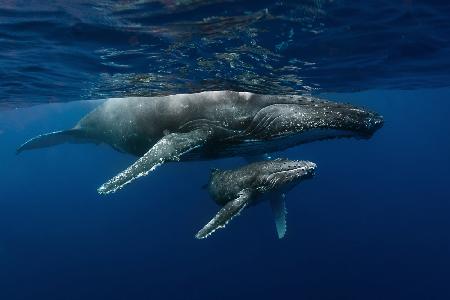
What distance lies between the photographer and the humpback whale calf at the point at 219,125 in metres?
8.15

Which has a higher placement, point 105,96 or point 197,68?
point 197,68

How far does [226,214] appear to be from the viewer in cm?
787

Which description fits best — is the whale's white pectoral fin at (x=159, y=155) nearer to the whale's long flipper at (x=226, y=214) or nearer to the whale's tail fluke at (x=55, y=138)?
the whale's long flipper at (x=226, y=214)

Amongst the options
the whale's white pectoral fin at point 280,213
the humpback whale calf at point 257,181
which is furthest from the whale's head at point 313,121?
the whale's white pectoral fin at point 280,213

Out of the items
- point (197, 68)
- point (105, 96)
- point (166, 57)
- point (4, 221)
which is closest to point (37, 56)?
point (166, 57)

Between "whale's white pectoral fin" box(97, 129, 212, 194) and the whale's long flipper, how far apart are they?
160cm

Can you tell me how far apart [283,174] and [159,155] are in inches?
106

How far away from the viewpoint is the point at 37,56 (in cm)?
1453

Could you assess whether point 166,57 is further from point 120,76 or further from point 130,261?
point 130,261

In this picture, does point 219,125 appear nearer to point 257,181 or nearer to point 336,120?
point 257,181

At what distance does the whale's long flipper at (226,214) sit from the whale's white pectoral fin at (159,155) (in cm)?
160

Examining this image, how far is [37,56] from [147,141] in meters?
6.53

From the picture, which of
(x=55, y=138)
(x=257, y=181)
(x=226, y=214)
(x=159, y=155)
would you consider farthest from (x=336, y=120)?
(x=55, y=138)

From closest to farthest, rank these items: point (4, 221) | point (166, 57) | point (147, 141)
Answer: point (147, 141), point (166, 57), point (4, 221)
